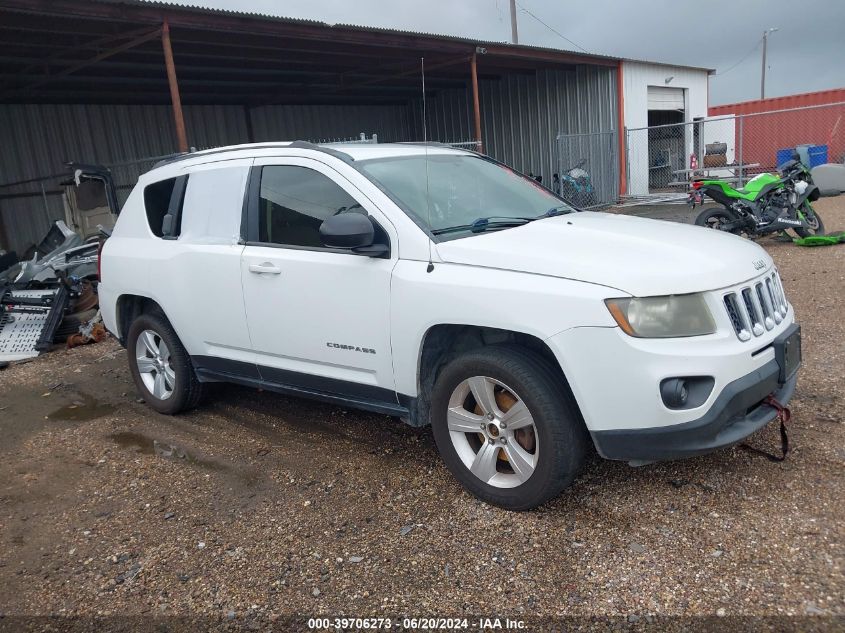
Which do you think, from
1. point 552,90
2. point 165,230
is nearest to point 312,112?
point 552,90

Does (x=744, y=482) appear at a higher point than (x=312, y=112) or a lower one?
lower

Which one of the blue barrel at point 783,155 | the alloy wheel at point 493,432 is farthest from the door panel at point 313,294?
the blue barrel at point 783,155

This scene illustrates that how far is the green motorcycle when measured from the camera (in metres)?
9.49

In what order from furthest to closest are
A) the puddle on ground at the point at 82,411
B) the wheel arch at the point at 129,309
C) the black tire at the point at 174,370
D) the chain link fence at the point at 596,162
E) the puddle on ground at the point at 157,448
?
1. the chain link fence at the point at 596,162
2. the puddle on ground at the point at 82,411
3. the wheel arch at the point at 129,309
4. the black tire at the point at 174,370
5. the puddle on ground at the point at 157,448

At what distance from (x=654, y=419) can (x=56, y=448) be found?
13.4ft

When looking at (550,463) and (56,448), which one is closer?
(550,463)

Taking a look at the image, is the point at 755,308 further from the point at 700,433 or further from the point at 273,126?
the point at 273,126

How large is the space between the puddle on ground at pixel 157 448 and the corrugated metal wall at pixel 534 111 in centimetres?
1673

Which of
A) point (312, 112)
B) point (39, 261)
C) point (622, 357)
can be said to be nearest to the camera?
point (622, 357)

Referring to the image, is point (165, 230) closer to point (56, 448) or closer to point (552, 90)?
point (56, 448)

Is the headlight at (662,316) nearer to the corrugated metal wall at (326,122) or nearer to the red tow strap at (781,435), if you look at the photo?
the red tow strap at (781,435)

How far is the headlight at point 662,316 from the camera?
9.11ft

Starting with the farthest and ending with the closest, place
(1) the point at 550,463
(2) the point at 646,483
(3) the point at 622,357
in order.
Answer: (2) the point at 646,483 → (1) the point at 550,463 → (3) the point at 622,357

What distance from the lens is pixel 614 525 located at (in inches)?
121
